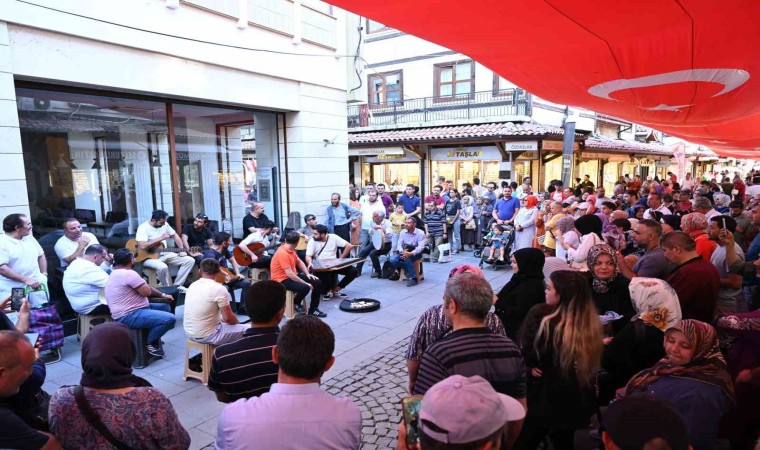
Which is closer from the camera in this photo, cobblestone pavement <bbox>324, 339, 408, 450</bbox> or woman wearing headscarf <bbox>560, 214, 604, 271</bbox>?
cobblestone pavement <bbox>324, 339, 408, 450</bbox>

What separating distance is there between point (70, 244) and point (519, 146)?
1411 centimetres

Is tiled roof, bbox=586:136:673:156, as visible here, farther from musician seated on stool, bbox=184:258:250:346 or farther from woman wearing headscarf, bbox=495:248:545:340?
musician seated on stool, bbox=184:258:250:346

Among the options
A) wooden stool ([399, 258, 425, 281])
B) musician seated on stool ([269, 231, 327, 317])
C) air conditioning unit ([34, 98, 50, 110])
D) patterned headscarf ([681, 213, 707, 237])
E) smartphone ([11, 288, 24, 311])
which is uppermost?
air conditioning unit ([34, 98, 50, 110])

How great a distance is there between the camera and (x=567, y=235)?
19.6 feet

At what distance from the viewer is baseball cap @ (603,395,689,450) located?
1.50 meters

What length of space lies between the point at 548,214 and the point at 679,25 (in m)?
6.08

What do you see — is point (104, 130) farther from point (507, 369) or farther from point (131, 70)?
point (507, 369)

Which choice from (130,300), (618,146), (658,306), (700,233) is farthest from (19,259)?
(618,146)

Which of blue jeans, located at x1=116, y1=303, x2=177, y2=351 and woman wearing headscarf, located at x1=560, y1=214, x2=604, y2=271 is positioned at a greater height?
woman wearing headscarf, located at x1=560, y1=214, x2=604, y2=271

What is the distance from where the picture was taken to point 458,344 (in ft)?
7.59

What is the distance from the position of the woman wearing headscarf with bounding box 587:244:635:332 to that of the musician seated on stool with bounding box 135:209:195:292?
6166mm

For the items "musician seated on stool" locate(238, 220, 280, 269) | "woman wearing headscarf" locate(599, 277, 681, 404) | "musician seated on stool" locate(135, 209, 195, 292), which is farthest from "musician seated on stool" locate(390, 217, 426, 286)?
"woman wearing headscarf" locate(599, 277, 681, 404)

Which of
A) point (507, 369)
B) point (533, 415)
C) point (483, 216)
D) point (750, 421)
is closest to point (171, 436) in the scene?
point (507, 369)

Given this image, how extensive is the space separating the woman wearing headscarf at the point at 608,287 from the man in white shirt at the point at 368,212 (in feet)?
22.8
